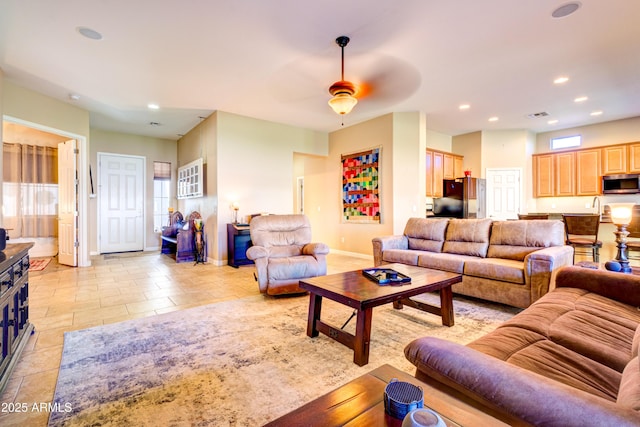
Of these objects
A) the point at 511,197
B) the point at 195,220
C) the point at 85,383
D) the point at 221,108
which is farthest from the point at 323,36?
the point at 511,197

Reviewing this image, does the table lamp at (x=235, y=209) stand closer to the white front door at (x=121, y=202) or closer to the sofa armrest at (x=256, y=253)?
the sofa armrest at (x=256, y=253)

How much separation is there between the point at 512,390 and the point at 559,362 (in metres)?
0.64

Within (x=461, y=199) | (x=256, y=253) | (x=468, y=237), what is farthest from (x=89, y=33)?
(x=461, y=199)

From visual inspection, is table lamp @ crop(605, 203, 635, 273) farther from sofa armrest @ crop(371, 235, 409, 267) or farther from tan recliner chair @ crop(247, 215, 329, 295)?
tan recliner chair @ crop(247, 215, 329, 295)

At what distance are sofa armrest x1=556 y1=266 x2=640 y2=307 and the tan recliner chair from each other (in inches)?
94.8

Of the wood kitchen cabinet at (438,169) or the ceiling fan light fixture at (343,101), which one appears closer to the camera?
the ceiling fan light fixture at (343,101)

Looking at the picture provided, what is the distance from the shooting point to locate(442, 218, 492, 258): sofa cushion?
12.8 feet

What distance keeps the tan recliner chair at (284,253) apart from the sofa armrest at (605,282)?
94.8 inches

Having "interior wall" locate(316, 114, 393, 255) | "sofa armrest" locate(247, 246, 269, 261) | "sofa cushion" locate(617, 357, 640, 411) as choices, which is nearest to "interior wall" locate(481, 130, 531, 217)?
"interior wall" locate(316, 114, 393, 255)

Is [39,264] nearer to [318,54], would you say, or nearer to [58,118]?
[58,118]

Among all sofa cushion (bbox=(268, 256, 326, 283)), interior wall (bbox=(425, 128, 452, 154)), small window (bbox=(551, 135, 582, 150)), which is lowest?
sofa cushion (bbox=(268, 256, 326, 283))

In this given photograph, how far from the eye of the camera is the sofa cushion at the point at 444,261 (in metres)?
3.55

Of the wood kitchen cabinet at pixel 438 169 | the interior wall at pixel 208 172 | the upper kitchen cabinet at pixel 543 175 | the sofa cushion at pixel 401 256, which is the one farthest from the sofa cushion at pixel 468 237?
the upper kitchen cabinet at pixel 543 175

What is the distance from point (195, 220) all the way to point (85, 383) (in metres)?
4.49
